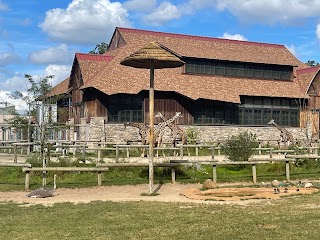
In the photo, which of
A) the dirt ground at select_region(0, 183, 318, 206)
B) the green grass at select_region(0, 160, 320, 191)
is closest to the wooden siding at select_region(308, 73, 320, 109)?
the green grass at select_region(0, 160, 320, 191)


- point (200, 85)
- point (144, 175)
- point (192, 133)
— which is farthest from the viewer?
point (200, 85)

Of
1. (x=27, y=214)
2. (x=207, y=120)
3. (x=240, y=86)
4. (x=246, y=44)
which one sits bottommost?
(x=27, y=214)

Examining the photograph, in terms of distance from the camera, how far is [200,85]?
36812mm

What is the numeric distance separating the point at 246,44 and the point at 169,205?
33.5 m

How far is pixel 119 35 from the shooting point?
3925 cm

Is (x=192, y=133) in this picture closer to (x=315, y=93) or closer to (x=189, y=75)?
(x=189, y=75)

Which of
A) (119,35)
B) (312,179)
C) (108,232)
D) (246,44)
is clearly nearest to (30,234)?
(108,232)

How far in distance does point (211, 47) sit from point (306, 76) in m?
8.95

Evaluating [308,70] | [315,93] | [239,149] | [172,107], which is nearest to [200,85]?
[172,107]

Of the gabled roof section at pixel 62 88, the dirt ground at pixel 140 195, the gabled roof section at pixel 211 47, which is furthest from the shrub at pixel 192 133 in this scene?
the dirt ground at pixel 140 195

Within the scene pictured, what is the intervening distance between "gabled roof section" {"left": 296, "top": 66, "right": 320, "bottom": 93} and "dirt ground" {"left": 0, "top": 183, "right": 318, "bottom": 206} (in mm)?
28226

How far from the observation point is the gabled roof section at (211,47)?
3812 cm

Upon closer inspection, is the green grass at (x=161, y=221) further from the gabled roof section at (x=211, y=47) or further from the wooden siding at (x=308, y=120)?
the wooden siding at (x=308, y=120)

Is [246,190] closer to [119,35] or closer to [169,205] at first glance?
[169,205]
